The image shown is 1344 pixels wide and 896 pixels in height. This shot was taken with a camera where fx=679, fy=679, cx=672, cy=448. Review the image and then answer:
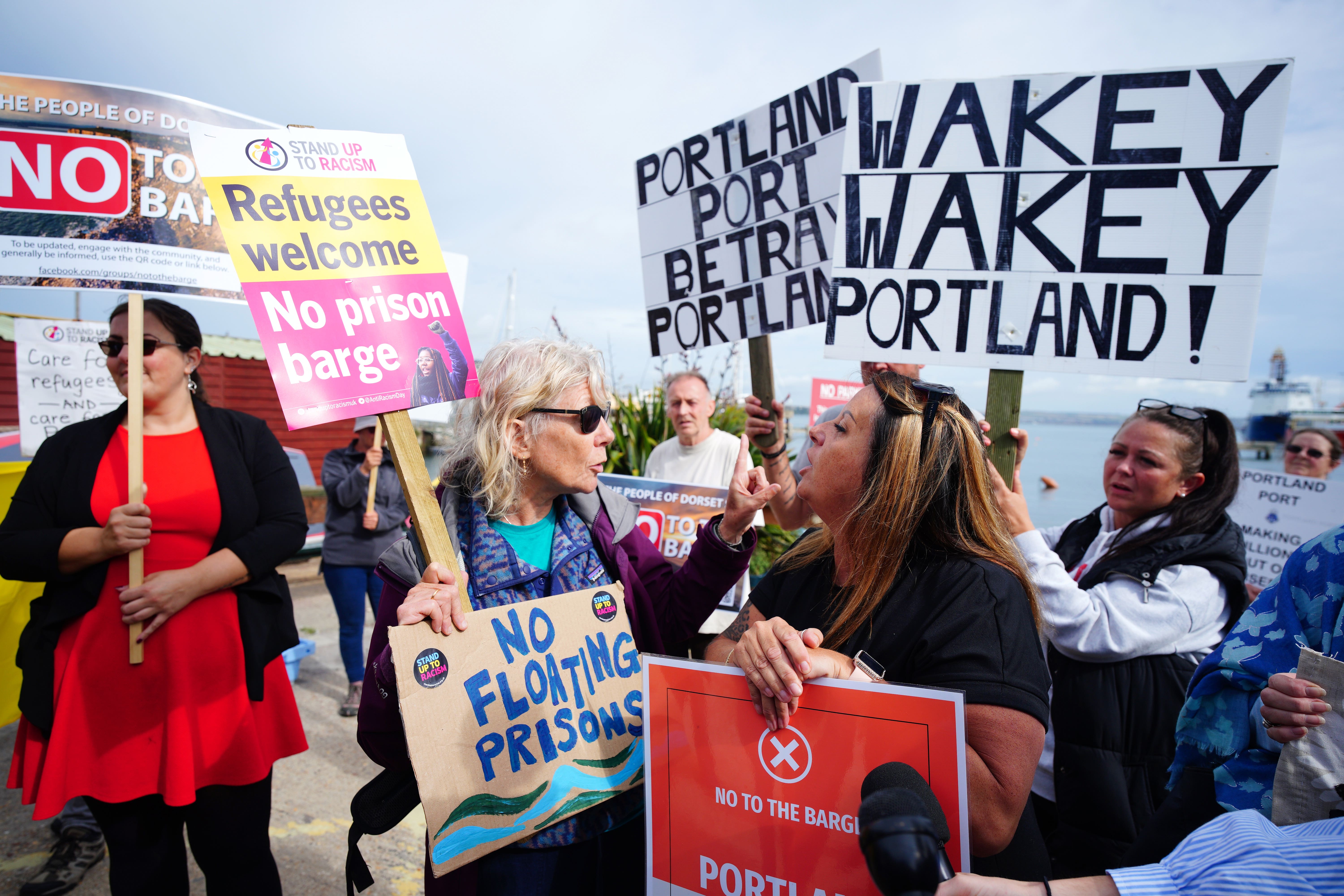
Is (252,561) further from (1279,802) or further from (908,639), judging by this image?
(1279,802)

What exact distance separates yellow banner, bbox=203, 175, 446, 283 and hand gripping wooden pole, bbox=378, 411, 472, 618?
1.39ft

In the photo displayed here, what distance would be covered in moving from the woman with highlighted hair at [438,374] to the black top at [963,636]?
1167mm

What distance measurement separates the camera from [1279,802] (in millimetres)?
1294

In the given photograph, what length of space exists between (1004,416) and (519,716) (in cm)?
182

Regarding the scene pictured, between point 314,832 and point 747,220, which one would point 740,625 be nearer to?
point 747,220

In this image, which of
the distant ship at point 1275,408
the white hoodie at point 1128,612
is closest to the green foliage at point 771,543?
the white hoodie at point 1128,612

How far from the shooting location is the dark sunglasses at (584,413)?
1978 millimetres

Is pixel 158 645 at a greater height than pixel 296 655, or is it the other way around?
pixel 158 645

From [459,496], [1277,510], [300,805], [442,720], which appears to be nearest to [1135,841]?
[442,720]

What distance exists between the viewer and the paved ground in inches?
118

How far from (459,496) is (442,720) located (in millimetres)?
649

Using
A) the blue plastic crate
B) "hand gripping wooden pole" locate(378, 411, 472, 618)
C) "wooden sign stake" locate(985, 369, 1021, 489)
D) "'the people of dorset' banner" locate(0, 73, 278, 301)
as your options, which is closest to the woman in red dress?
"'the people of dorset' banner" locate(0, 73, 278, 301)

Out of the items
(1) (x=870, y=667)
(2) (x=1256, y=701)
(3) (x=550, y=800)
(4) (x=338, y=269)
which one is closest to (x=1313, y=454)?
(2) (x=1256, y=701)

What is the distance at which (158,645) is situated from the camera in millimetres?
2158
